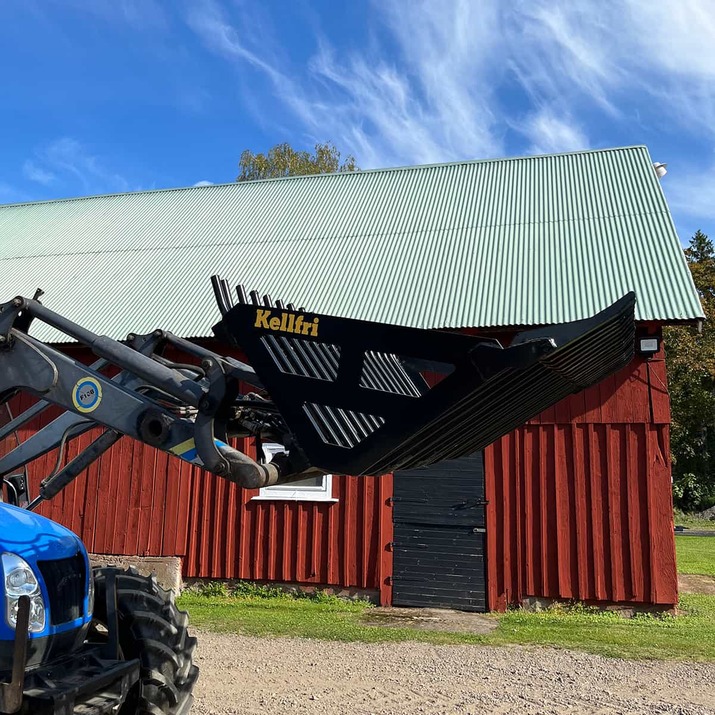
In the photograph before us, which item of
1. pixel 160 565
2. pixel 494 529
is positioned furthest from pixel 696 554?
pixel 160 565

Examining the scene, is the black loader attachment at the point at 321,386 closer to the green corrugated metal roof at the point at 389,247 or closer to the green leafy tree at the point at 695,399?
the green corrugated metal roof at the point at 389,247

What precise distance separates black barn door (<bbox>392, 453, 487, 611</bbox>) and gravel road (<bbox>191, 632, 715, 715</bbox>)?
7.10 feet

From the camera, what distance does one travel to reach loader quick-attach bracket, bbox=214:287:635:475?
9.60 feet

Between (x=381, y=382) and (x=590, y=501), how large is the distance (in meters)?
6.61

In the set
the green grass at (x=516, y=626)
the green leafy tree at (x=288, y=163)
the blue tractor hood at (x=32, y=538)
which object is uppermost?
the green leafy tree at (x=288, y=163)

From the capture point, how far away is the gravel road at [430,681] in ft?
17.8

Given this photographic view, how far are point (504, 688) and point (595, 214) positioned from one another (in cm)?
854

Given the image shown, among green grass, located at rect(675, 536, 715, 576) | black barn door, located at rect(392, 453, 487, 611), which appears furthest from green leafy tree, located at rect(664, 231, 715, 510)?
black barn door, located at rect(392, 453, 487, 611)

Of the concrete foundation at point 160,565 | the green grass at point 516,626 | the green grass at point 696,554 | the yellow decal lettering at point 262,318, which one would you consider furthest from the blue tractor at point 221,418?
the green grass at point 696,554

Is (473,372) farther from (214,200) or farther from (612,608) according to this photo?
(214,200)

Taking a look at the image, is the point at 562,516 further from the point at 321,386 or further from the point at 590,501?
the point at 321,386

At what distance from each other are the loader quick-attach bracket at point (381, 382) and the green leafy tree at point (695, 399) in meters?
25.0

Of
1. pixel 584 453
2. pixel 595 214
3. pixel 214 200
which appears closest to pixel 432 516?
pixel 584 453

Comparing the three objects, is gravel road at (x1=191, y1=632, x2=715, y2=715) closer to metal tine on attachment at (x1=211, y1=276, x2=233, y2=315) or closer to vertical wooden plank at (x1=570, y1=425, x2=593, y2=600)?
vertical wooden plank at (x1=570, y1=425, x2=593, y2=600)
